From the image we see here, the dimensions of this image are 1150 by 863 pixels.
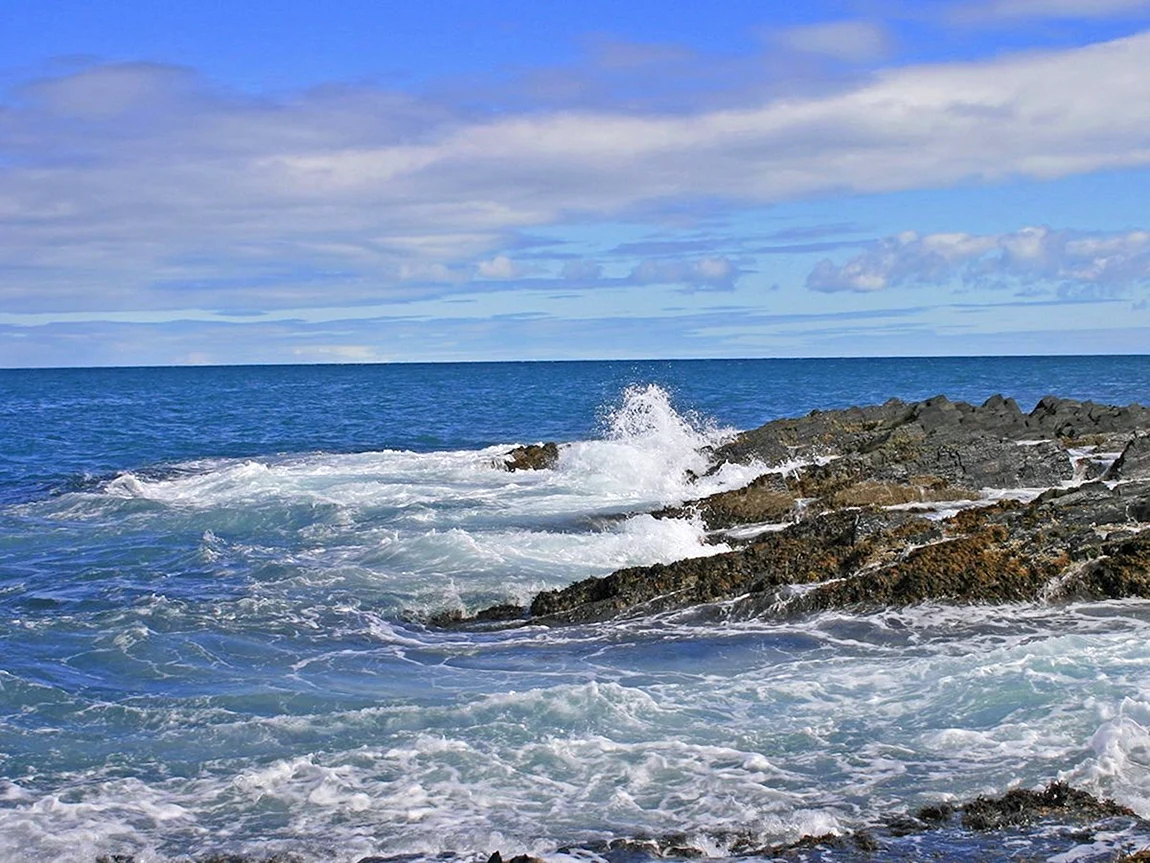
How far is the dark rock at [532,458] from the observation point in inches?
1237

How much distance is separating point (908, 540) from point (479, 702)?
6.77 metres

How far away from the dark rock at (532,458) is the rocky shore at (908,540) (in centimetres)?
919

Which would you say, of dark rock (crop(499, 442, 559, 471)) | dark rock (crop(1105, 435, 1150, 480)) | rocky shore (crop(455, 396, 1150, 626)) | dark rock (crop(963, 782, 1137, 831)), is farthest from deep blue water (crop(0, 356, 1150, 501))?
dark rock (crop(963, 782, 1137, 831))

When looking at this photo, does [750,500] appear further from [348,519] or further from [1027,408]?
[1027,408]

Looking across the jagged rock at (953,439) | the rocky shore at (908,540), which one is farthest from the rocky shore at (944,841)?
the jagged rock at (953,439)

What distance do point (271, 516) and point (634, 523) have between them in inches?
321

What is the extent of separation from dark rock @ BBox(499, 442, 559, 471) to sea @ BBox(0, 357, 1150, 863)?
6792 mm

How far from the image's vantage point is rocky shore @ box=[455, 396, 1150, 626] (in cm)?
1491

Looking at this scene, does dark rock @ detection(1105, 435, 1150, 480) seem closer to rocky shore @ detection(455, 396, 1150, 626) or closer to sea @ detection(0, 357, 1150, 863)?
rocky shore @ detection(455, 396, 1150, 626)

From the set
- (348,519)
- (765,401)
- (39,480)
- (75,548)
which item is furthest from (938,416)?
(765,401)

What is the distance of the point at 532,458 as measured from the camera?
31.9m

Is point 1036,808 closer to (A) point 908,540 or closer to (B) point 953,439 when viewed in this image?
(A) point 908,540

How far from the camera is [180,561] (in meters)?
20.7

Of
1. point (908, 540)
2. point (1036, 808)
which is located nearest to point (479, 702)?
point (1036, 808)
